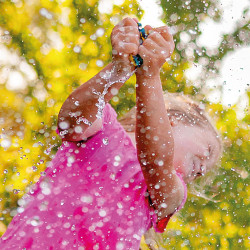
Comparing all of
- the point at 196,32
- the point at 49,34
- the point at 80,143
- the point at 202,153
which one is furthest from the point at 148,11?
Result: the point at 80,143

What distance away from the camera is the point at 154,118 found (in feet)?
3.58

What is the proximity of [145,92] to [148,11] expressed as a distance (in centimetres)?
273

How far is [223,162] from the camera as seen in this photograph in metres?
4.18

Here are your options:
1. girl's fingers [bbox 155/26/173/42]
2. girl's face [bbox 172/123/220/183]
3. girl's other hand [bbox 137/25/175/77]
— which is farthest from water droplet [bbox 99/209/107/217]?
girl's fingers [bbox 155/26/173/42]

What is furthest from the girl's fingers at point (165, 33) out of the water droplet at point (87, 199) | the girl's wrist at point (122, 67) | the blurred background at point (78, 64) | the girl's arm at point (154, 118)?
the blurred background at point (78, 64)

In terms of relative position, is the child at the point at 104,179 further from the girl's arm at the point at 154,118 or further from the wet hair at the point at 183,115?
the wet hair at the point at 183,115

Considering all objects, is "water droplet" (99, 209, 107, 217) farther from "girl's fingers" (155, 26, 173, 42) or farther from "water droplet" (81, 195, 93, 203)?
"girl's fingers" (155, 26, 173, 42)

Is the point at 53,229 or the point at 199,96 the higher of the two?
the point at 53,229

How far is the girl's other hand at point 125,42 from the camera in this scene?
986mm

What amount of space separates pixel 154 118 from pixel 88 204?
0.48 metres

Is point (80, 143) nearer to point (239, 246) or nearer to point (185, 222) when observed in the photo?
point (185, 222)

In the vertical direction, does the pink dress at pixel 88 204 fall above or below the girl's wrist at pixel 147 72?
below

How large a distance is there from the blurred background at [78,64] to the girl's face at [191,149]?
169 cm

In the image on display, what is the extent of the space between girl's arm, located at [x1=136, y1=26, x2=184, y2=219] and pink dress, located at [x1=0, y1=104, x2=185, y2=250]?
0.61 ft
